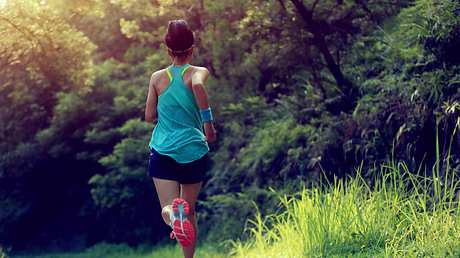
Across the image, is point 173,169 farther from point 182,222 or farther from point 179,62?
point 179,62

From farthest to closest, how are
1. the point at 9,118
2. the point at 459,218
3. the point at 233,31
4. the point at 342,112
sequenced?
the point at 9,118 → the point at 233,31 → the point at 342,112 → the point at 459,218

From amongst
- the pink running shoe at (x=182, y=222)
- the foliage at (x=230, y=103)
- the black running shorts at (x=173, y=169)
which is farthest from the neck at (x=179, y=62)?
the foliage at (x=230, y=103)

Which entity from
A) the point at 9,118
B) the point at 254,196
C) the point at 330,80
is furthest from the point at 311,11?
the point at 9,118

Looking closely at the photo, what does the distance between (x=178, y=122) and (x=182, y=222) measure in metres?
0.79

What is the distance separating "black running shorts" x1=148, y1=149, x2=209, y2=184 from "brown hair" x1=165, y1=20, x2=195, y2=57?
2.49ft

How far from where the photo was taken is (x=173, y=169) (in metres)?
6.34

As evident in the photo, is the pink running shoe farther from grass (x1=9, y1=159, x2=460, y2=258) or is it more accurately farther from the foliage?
the foliage

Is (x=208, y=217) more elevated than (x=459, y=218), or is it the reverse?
(x=459, y=218)

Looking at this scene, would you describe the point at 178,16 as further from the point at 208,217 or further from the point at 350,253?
the point at 350,253

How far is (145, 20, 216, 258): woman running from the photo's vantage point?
6.31 metres

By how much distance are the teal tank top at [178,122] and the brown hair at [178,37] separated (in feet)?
0.42

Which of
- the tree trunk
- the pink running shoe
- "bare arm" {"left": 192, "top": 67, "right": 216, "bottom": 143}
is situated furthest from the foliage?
the pink running shoe

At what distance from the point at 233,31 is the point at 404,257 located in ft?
35.5

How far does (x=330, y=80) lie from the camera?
45.3 ft
